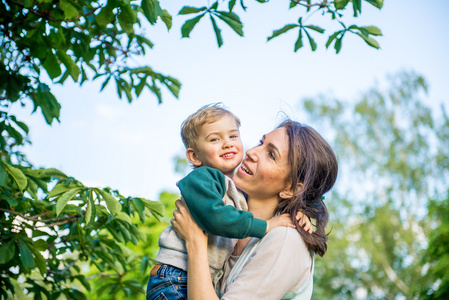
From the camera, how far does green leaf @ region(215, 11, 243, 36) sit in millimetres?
2441

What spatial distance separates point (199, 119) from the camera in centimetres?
249

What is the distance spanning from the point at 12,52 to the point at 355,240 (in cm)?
1886

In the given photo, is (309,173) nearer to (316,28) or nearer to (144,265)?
(316,28)

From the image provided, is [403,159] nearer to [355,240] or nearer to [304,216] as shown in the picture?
[355,240]

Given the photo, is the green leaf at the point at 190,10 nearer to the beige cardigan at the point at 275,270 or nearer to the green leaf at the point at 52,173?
the green leaf at the point at 52,173

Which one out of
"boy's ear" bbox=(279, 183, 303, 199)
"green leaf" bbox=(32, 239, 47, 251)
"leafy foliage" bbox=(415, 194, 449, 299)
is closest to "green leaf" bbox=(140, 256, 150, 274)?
"green leaf" bbox=(32, 239, 47, 251)

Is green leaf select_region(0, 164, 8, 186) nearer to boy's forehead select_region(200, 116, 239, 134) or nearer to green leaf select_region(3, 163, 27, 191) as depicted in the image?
green leaf select_region(3, 163, 27, 191)

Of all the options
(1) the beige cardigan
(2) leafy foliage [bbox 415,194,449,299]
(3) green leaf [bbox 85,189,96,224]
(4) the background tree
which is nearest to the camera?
(1) the beige cardigan

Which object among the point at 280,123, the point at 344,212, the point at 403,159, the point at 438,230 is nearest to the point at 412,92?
the point at 403,159

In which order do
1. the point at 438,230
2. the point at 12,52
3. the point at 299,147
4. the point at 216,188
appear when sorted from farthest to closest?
1. the point at 438,230
2. the point at 12,52
3. the point at 299,147
4. the point at 216,188

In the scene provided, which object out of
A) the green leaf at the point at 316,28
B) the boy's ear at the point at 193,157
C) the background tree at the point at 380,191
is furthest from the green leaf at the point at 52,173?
the background tree at the point at 380,191

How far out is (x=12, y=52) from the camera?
124 inches

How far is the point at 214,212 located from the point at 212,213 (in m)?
0.01

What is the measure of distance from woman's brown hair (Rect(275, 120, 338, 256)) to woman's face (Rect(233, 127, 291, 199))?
0.11 ft
